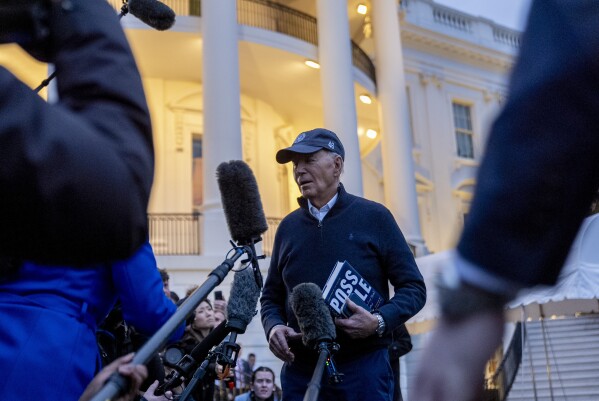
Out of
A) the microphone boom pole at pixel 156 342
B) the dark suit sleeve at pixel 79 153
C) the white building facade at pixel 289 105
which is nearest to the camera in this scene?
the dark suit sleeve at pixel 79 153

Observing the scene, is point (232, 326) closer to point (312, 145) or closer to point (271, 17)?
point (312, 145)

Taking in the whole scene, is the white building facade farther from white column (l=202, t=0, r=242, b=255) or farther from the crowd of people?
the crowd of people

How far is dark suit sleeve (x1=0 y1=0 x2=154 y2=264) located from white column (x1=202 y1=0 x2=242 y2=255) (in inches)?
484

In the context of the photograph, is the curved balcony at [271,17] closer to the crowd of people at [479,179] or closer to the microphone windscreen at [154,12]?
the microphone windscreen at [154,12]

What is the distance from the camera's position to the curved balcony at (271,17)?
55.1 ft

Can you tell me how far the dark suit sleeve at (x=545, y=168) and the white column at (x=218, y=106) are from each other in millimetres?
12390

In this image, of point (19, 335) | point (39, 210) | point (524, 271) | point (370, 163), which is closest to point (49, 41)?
point (39, 210)

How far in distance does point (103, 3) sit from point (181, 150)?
1677 centimetres

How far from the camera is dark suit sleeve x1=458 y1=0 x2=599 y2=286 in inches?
37.5

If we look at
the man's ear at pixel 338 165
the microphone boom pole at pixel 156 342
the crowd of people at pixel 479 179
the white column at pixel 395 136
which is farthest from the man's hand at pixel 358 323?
the white column at pixel 395 136

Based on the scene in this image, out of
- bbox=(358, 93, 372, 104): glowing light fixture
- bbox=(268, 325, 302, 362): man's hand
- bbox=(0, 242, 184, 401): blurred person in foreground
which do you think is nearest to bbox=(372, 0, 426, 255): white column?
bbox=(358, 93, 372, 104): glowing light fixture

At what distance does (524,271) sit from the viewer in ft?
3.11

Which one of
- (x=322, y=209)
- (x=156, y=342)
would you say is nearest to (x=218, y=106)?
(x=322, y=209)

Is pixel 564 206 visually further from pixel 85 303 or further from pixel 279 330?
pixel 279 330
